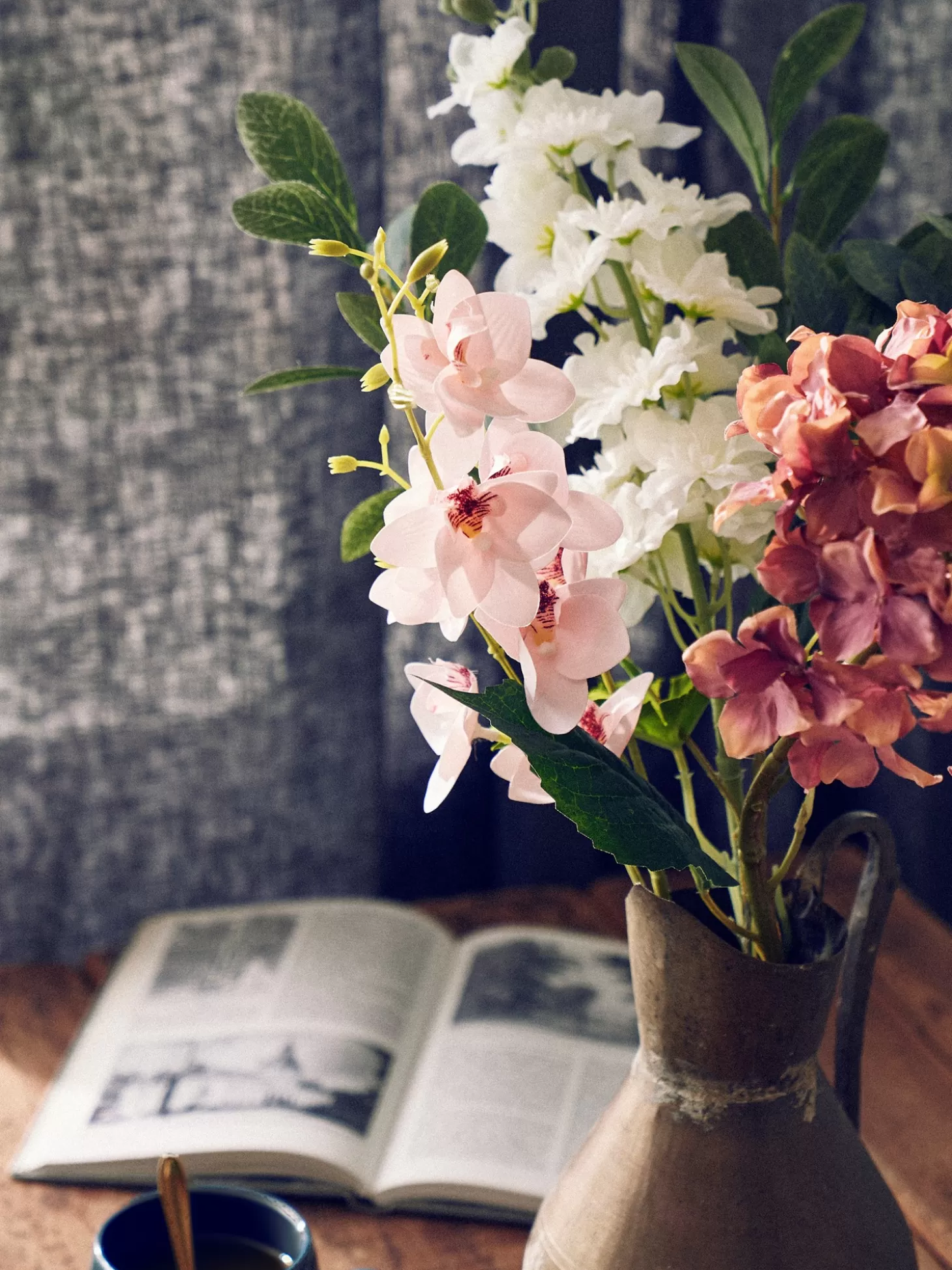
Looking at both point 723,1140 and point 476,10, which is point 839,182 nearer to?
point 476,10

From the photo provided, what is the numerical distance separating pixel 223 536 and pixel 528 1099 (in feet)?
1.57

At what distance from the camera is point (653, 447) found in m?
0.47

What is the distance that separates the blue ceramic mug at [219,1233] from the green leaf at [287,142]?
0.39 metres

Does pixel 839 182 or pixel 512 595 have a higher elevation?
pixel 839 182

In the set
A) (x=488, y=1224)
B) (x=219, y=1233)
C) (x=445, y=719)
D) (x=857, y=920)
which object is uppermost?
(x=445, y=719)

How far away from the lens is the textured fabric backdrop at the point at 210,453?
0.94m

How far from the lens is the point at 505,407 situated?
402mm

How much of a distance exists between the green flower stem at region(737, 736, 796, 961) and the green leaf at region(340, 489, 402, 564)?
6.9 inches

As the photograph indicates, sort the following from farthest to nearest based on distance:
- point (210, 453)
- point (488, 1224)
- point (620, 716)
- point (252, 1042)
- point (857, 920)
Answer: point (210, 453), point (252, 1042), point (488, 1224), point (857, 920), point (620, 716)

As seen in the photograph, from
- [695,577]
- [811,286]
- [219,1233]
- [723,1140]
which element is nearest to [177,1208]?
[219,1233]

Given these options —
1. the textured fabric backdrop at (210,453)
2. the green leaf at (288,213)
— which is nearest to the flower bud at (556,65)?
the green leaf at (288,213)

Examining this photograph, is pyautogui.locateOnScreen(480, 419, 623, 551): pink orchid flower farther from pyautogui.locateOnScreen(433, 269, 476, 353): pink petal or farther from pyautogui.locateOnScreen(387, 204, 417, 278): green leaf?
pyautogui.locateOnScreen(387, 204, 417, 278): green leaf

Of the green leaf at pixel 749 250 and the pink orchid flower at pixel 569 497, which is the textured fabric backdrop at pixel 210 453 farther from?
the pink orchid flower at pixel 569 497

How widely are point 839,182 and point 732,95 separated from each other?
7 cm
